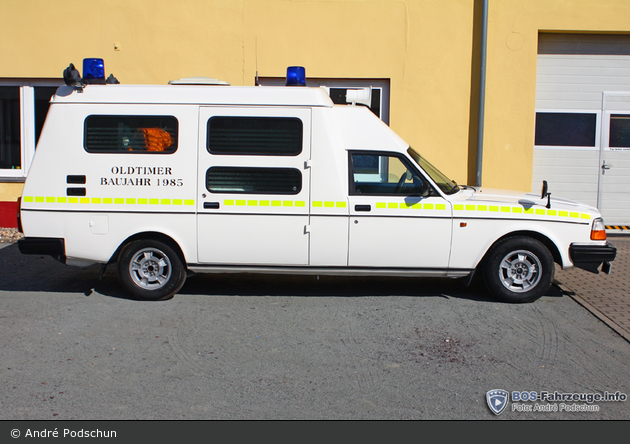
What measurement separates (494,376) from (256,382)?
5.97ft

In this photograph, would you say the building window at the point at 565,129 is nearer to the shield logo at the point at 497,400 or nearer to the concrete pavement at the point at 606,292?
the concrete pavement at the point at 606,292

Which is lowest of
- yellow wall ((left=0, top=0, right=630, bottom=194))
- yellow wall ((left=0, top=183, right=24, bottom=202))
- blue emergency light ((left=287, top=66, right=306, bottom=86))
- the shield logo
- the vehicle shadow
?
the shield logo

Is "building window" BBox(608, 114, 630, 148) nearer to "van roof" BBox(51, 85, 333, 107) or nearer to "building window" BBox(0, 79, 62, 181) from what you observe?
"van roof" BBox(51, 85, 333, 107)

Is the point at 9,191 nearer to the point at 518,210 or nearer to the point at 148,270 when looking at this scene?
the point at 148,270

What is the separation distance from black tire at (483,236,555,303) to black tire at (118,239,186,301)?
11.0ft

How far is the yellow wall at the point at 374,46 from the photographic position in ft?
32.9

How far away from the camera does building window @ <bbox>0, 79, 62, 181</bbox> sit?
1062 cm

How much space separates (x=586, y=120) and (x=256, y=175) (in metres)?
7.19

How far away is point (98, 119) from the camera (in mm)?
6184

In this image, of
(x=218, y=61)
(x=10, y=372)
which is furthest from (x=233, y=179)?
(x=218, y=61)

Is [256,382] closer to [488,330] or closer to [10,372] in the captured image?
[10,372]

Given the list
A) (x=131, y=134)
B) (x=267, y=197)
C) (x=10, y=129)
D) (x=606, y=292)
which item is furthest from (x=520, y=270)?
(x=10, y=129)

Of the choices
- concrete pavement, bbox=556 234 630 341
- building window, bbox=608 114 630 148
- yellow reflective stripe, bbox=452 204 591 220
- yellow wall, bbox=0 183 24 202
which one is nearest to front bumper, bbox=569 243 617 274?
yellow reflective stripe, bbox=452 204 591 220

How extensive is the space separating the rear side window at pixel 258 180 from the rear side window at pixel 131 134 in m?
0.60
